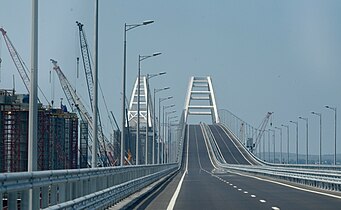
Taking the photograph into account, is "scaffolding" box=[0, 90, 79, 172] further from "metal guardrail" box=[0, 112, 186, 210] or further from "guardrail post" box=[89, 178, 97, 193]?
"guardrail post" box=[89, 178, 97, 193]

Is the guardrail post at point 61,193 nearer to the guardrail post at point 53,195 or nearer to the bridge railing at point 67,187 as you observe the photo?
the bridge railing at point 67,187

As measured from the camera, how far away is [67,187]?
21.6 meters

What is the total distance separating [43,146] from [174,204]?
35.3ft

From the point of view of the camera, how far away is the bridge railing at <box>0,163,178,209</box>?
49.9 feet

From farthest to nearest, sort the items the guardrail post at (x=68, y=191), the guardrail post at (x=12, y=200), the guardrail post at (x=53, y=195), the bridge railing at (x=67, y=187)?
the guardrail post at (x=68, y=191) < the guardrail post at (x=53, y=195) < the bridge railing at (x=67, y=187) < the guardrail post at (x=12, y=200)

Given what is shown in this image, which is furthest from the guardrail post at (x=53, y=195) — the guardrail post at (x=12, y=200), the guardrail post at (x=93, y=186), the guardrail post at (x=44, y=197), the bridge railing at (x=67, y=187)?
the guardrail post at (x=93, y=186)

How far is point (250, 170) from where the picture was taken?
108m

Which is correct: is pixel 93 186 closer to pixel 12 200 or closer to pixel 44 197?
pixel 44 197

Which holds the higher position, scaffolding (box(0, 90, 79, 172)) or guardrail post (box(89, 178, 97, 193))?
scaffolding (box(0, 90, 79, 172))

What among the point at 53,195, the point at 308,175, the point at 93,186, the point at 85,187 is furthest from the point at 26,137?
the point at 308,175

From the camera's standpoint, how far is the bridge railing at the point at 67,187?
49.9ft

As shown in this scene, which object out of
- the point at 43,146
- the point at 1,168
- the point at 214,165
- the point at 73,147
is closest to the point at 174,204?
the point at 1,168

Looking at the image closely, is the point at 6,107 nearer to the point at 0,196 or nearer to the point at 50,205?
the point at 50,205

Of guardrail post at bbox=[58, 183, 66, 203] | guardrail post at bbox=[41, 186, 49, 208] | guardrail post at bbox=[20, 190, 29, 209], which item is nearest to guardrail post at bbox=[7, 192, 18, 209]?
guardrail post at bbox=[20, 190, 29, 209]
